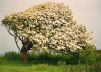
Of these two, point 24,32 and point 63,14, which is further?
point 63,14

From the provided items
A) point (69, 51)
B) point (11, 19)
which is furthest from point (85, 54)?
point (11, 19)

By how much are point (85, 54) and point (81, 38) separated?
5008mm

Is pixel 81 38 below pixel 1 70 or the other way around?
the other way around

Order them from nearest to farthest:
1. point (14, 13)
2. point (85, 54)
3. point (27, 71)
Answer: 1. point (27, 71)
2. point (85, 54)
3. point (14, 13)

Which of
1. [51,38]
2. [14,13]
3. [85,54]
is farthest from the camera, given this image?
[14,13]

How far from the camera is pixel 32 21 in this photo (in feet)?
81.4

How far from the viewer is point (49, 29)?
24656 mm

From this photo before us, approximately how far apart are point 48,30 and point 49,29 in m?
0.15

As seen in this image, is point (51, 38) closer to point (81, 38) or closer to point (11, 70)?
point (81, 38)

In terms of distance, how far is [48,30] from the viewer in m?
24.6

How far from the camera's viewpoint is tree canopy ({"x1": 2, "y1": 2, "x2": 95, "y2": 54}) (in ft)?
79.5

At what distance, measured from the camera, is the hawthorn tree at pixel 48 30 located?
79.5 feet

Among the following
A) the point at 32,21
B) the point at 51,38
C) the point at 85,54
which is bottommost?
the point at 85,54

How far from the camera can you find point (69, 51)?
83.7 feet
